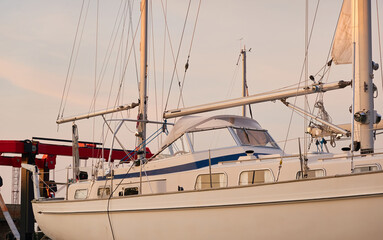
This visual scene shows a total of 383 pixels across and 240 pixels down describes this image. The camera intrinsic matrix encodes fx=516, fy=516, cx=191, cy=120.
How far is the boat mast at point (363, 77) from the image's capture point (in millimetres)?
10500

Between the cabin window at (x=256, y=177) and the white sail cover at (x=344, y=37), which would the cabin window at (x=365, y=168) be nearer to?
the cabin window at (x=256, y=177)

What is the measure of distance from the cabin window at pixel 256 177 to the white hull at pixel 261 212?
1079mm

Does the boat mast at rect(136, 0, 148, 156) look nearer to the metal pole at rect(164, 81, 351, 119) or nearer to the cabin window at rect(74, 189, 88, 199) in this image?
the cabin window at rect(74, 189, 88, 199)

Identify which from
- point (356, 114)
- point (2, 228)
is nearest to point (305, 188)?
point (356, 114)

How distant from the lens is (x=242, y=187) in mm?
10297

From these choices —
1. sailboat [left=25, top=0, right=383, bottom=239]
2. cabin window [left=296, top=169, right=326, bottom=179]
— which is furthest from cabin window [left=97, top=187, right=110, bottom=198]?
cabin window [left=296, top=169, right=326, bottom=179]

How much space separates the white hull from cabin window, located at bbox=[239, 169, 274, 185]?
108 cm

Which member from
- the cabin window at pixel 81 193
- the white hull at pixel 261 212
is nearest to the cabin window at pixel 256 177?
the white hull at pixel 261 212

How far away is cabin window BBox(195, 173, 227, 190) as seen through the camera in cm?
1173

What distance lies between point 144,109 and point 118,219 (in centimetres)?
530

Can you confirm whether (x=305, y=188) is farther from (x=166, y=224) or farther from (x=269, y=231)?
(x=166, y=224)

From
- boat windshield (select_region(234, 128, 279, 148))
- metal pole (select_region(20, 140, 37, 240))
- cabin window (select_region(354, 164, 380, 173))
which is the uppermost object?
boat windshield (select_region(234, 128, 279, 148))

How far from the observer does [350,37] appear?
12.2 m

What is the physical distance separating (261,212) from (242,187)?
2.05ft
